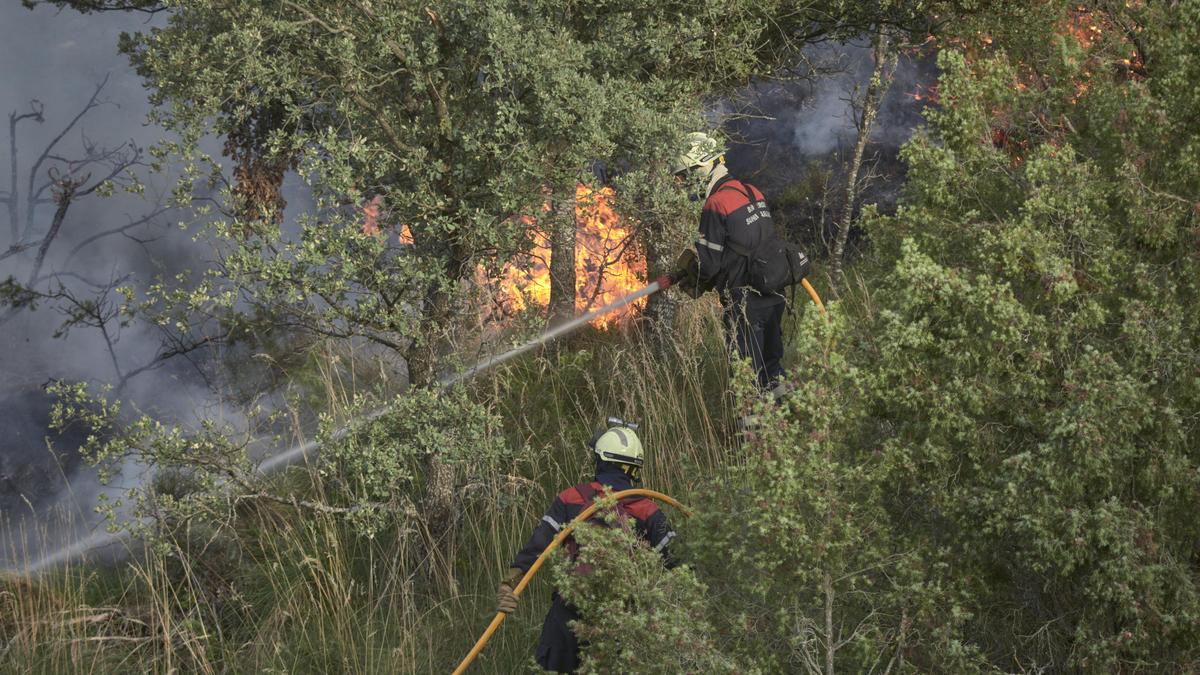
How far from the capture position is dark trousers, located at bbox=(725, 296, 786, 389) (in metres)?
7.26

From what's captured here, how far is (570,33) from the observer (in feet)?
21.7

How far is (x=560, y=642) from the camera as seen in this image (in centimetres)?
521

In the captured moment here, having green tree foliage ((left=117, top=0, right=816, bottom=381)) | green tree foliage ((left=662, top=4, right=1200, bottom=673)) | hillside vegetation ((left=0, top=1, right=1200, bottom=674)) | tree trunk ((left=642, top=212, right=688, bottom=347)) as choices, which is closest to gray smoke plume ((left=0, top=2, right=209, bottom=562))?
tree trunk ((left=642, top=212, right=688, bottom=347))

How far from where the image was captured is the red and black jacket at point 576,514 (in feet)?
16.9

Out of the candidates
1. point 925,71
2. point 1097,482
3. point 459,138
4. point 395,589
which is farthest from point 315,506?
point 925,71

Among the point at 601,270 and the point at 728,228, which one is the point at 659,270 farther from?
the point at 728,228

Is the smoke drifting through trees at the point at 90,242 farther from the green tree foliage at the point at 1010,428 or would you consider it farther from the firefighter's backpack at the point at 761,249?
the green tree foliage at the point at 1010,428

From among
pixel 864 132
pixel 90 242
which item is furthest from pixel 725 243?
pixel 90 242

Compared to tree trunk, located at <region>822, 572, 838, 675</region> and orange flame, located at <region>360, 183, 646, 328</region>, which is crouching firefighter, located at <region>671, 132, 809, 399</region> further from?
tree trunk, located at <region>822, 572, 838, 675</region>

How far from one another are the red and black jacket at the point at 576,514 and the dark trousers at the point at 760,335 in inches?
80.5

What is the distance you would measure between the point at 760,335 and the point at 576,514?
2545mm

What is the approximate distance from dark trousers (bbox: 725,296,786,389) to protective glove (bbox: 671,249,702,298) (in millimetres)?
228

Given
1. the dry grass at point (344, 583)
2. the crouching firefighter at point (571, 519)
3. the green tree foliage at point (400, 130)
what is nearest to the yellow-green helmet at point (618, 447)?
the crouching firefighter at point (571, 519)

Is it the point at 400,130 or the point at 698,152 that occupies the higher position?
the point at 400,130
